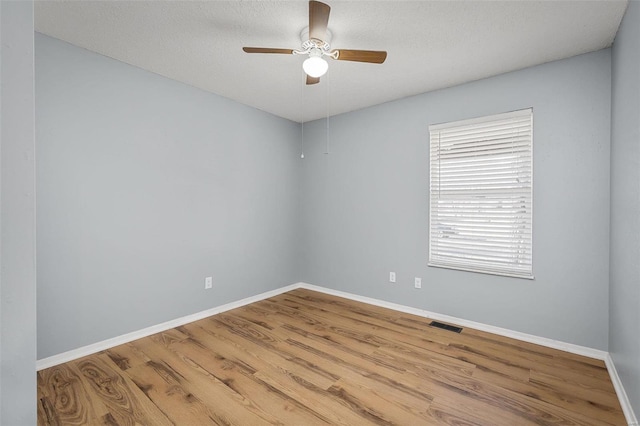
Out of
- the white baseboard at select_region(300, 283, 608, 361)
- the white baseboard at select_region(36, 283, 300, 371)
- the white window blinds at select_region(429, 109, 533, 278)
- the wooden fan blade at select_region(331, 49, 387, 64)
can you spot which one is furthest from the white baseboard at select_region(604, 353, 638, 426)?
the white baseboard at select_region(36, 283, 300, 371)

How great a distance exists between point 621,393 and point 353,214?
2774mm

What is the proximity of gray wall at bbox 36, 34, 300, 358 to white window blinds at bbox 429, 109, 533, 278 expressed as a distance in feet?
7.34

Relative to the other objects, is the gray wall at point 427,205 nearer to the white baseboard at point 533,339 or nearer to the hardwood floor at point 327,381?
the white baseboard at point 533,339

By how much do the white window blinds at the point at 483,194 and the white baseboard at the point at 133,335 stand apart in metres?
2.36

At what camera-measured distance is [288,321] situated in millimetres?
3172

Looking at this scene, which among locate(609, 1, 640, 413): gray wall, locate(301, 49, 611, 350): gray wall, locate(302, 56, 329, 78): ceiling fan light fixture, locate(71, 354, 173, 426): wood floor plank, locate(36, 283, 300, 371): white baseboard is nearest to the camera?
locate(609, 1, 640, 413): gray wall

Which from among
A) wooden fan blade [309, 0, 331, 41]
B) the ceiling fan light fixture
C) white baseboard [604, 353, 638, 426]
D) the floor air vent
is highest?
wooden fan blade [309, 0, 331, 41]

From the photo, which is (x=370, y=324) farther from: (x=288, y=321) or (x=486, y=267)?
(x=486, y=267)

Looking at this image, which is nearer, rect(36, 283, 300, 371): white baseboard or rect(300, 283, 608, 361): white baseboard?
rect(36, 283, 300, 371): white baseboard

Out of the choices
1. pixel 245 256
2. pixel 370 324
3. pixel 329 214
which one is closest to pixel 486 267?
pixel 370 324

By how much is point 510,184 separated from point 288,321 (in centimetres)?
262

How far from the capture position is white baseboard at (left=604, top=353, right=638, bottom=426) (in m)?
1.67

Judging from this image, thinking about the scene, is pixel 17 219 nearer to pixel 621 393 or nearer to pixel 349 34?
pixel 349 34

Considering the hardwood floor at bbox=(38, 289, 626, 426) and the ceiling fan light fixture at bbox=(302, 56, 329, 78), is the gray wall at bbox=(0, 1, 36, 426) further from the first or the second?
the ceiling fan light fixture at bbox=(302, 56, 329, 78)
